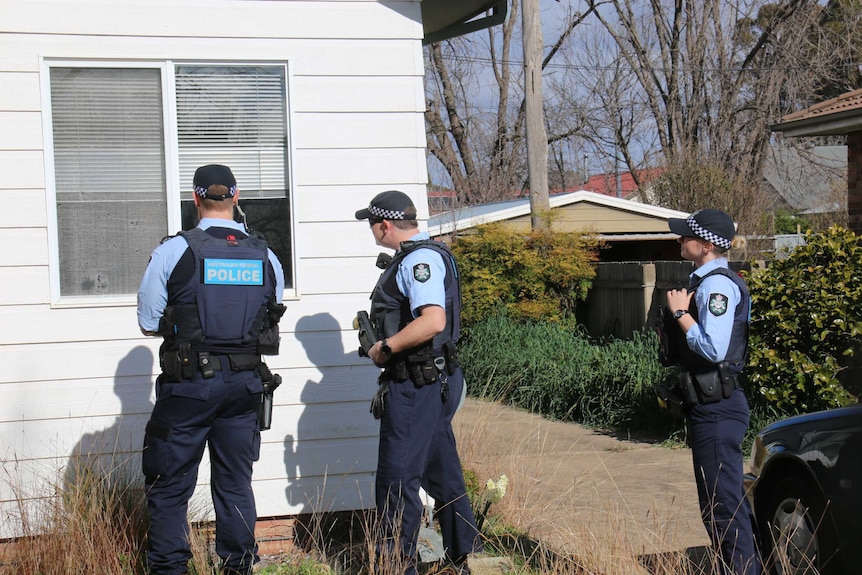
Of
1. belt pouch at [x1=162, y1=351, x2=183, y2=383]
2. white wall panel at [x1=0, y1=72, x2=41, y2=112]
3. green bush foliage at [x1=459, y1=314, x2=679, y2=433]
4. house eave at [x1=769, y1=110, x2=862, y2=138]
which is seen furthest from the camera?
house eave at [x1=769, y1=110, x2=862, y2=138]

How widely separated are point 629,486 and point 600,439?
1794 mm

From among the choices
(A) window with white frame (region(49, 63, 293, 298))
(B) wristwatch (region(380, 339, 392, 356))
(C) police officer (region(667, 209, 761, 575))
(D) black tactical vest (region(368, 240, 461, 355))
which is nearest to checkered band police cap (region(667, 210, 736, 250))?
(C) police officer (region(667, 209, 761, 575))

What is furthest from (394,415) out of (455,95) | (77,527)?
(455,95)

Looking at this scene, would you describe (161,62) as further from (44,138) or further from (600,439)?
(600,439)

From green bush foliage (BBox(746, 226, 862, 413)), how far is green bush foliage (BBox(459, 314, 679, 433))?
1.26 m

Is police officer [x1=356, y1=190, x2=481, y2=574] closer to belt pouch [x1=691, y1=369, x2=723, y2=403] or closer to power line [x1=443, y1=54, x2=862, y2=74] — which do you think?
belt pouch [x1=691, y1=369, x2=723, y2=403]

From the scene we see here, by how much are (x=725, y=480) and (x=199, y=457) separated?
2311 mm

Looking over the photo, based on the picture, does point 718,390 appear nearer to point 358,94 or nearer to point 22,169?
point 358,94

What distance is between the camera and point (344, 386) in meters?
5.15

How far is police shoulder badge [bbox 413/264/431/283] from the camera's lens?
411cm

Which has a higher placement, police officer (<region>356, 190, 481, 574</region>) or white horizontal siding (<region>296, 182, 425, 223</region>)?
white horizontal siding (<region>296, 182, 425, 223</region>)

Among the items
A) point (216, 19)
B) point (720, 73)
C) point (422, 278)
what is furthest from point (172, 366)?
point (720, 73)

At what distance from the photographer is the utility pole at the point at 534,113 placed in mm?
13547

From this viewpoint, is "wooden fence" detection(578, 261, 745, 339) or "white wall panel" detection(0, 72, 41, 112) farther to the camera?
"wooden fence" detection(578, 261, 745, 339)
